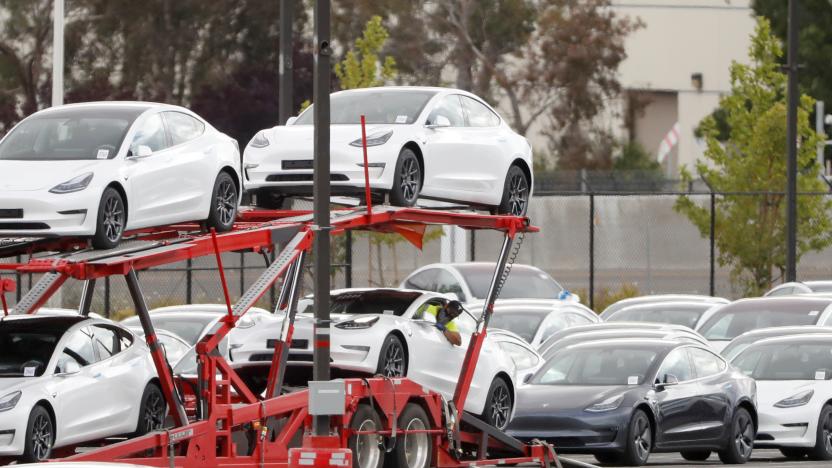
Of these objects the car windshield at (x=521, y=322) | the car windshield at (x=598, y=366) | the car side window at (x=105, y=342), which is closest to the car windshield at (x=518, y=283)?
the car windshield at (x=521, y=322)

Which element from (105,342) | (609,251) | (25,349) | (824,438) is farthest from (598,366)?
(609,251)

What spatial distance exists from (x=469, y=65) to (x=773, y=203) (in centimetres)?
2819

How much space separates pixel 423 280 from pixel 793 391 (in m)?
11.9

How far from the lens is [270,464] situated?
49.1 feet

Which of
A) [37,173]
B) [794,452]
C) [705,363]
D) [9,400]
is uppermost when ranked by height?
[37,173]

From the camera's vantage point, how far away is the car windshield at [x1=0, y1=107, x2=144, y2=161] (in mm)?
14672

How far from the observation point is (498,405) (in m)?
18.3

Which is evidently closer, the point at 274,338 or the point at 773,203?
the point at 274,338

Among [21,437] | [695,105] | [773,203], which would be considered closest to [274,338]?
[21,437]

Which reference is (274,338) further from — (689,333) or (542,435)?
(689,333)

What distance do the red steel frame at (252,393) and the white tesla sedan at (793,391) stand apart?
4.38 metres

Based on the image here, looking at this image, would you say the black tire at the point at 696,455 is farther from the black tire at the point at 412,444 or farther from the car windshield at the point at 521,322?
the car windshield at the point at 521,322

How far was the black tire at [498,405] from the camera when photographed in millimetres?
17953

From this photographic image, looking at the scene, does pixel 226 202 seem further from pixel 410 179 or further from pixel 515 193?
pixel 515 193
